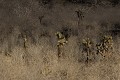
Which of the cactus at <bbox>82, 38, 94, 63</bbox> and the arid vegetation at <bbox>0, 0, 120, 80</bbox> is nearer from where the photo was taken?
the arid vegetation at <bbox>0, 0, 120, 80</bbox>

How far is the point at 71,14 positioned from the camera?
18672mm

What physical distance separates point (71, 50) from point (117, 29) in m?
6.04

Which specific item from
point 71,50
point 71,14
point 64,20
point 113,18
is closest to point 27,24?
point 64,20

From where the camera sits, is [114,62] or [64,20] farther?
[64,20]

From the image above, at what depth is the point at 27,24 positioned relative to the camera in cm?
1598

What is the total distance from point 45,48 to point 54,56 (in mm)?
1162

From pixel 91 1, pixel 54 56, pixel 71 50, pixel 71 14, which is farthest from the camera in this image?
pixel 91 1

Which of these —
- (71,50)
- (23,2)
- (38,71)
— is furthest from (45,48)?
(23,2)

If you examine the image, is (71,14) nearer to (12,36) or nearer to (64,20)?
(64,20)

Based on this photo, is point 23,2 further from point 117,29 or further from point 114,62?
point 114,62

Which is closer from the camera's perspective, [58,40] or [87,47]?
[87,47]

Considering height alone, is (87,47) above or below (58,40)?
below

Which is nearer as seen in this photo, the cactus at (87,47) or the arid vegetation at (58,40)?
the arid vegetation at (58,40)

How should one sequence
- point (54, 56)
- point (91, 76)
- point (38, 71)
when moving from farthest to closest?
point (54, 56)
point (38, 71)
point (91, 76)
